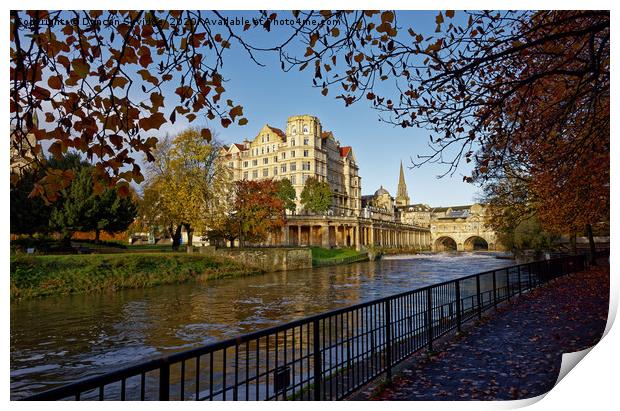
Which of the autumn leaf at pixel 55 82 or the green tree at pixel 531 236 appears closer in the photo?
the autumn leaf at pixel 55 82

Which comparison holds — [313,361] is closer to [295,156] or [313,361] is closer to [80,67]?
[80,67]

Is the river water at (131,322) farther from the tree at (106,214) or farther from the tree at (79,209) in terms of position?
the tree at (106,214)

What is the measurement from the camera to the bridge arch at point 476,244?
3184 inches

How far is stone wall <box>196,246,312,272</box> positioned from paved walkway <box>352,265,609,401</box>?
19.3 meters

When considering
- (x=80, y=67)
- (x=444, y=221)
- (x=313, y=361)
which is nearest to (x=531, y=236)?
(x=313, y=361)

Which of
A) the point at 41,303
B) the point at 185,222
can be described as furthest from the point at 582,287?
the point at 185,222

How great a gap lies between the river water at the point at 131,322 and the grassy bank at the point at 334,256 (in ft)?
55.6

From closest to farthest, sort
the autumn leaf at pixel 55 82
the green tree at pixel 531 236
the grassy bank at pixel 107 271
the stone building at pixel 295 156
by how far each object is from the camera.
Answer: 1. the autumn leaf at pixel 55 82
2. the grassy bank at pixel 107 271
3. the stone building at pixel 295 156
4. the green tree at pixel 531 236

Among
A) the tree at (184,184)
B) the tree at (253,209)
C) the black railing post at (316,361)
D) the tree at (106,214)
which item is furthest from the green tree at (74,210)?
the tree at (253,209)

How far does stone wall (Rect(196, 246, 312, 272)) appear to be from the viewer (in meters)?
26.5

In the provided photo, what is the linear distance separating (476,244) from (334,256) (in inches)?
2188

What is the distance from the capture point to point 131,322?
11023 millimetres
